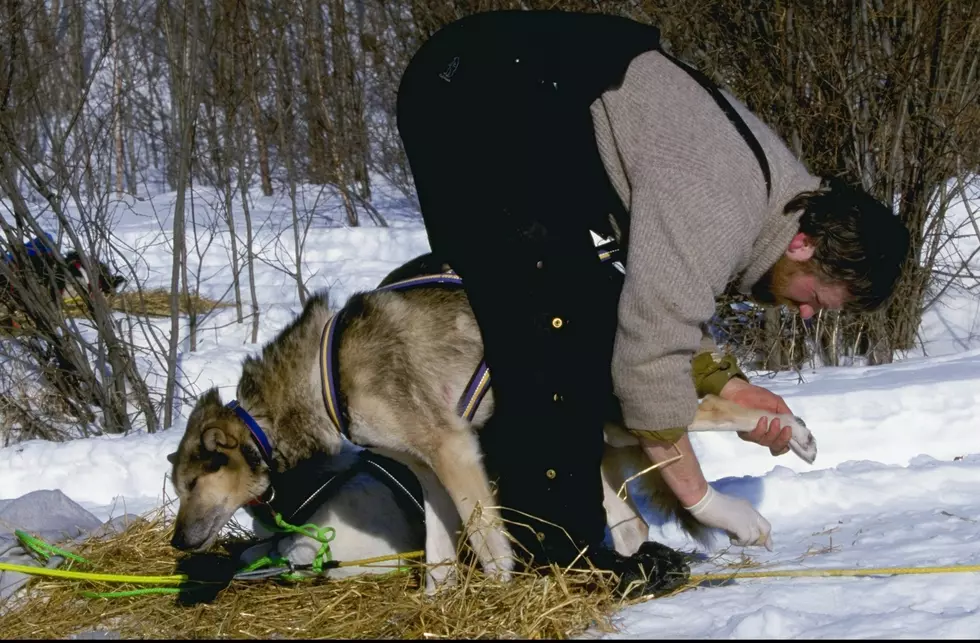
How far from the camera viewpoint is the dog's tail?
11.9 ft

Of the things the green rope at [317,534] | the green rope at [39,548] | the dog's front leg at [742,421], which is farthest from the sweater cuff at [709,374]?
the green rope at [39,548]

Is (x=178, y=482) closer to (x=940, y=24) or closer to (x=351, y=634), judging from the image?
(x=351, y=634)

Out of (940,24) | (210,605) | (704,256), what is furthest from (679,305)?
(940,24)

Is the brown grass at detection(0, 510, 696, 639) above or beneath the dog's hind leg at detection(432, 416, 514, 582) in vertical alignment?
beneath

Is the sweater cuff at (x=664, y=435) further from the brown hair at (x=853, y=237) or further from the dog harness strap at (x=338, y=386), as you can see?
the brown hair at (x=853, y=237)

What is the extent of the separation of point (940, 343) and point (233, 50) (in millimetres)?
5755

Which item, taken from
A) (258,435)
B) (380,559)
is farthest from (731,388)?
(258,435)

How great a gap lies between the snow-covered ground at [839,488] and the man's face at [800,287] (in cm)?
89

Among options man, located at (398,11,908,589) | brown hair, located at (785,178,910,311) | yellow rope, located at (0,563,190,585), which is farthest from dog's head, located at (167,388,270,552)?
brown hair, located at (785,178,910,311)

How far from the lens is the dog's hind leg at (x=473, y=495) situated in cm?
325

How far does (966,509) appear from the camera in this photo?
12.9 ft

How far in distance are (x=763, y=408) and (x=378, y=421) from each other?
4.67 ft

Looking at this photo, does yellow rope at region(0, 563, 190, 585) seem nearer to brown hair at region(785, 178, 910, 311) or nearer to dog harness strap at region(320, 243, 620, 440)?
dog harness strap at region(320, 243, 620, 440)

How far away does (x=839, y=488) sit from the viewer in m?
4.22
